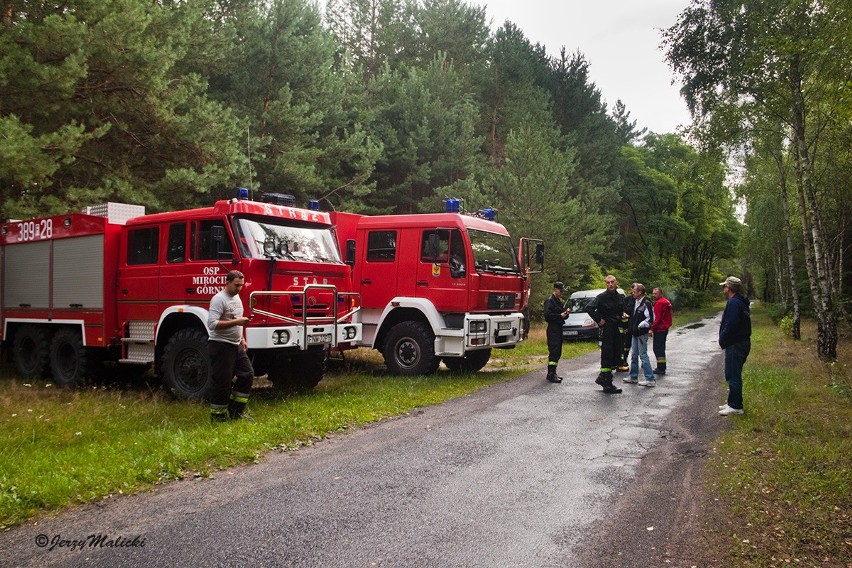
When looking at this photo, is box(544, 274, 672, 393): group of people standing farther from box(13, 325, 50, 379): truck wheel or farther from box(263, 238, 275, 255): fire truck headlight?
box(13, 325, 50, 379): truck wheel

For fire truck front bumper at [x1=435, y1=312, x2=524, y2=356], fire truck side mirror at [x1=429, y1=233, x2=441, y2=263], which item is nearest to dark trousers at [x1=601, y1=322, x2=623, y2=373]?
fire truck front bumper at [x1=435, y1=312, x2=524, y2=356]

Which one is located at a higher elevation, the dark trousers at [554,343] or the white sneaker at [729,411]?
the dark trousers at [554,343]

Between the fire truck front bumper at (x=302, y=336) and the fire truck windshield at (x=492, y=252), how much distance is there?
276 cm

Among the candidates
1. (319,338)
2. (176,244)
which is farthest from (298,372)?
(176,244)

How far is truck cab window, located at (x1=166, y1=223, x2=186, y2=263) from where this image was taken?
28.8ft

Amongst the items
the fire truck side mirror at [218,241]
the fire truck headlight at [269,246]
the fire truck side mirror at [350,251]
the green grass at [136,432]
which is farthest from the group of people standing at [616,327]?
the fire truck side mirror at [218,241]

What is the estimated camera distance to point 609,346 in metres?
10.2

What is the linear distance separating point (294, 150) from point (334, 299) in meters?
11.0

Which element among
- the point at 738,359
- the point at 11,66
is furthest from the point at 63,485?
the point at 11,66

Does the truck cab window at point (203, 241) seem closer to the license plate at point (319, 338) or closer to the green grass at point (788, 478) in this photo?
the license plate at point (319, 338)

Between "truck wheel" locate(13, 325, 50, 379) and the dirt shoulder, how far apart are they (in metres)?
9.90

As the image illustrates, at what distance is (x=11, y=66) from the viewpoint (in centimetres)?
1096

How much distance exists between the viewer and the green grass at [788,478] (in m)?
3.91

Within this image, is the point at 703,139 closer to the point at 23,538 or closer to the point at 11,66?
the point at 11,66
